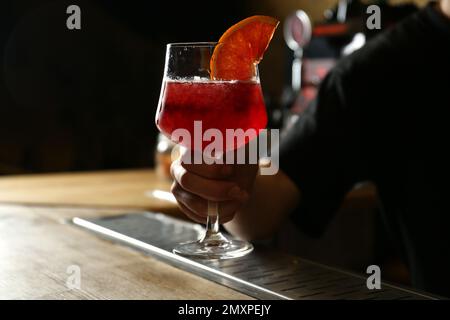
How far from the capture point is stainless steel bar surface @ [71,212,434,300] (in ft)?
2.71

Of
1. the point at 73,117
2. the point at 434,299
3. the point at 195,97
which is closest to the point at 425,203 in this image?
the point at 434,299

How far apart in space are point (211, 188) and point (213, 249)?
0.35ft

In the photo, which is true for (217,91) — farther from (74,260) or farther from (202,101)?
(74,260)

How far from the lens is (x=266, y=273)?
922 millimetres

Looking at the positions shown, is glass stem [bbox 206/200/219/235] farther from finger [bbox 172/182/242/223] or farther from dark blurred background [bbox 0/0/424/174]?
dark blurred background [bbox 0/0/424/174]

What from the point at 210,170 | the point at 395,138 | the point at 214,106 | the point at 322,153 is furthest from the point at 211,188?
the point at 395,138

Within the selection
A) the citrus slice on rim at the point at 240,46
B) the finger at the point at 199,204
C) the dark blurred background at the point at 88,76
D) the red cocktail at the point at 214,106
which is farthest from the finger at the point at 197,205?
the dark blurred background at the point at 88,76

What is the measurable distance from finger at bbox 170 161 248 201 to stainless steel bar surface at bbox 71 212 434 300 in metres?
0.11

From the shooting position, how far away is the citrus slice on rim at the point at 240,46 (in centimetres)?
87

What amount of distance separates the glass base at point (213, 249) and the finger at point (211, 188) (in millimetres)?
85

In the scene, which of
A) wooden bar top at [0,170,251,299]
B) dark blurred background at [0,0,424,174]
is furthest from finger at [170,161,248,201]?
dark blurred background at [0,0,424,174]

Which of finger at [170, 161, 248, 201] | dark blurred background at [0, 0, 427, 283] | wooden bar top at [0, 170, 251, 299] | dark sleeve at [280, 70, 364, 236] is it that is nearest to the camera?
wooden bar top at [0, 170, 251, 299]

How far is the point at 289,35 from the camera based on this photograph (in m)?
3.14
